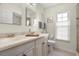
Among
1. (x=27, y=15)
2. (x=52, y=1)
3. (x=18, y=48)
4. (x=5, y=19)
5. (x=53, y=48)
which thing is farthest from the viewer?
(x=27, y=15)

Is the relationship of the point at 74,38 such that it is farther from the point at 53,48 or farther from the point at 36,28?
the point at 36,28

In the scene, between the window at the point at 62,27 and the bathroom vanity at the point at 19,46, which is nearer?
the bathroom vanity at the point at 19,46

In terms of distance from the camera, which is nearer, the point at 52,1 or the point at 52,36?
the point at 52,1

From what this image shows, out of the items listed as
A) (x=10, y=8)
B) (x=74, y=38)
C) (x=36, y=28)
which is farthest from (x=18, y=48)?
(x=74, y=38)

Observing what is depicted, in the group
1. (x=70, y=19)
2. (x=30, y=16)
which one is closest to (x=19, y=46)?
(x=30, y=16)

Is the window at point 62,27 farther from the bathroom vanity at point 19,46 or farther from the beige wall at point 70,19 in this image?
the bathroom vanity at point 19,46

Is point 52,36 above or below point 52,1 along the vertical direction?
below

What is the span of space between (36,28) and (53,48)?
0.38 m

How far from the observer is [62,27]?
1.03 metres

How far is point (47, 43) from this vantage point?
1136 mm

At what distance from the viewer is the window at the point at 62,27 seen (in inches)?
39.1

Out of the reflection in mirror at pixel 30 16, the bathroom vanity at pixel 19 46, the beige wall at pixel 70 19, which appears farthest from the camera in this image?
the reflection in mirror at pixel 30 16

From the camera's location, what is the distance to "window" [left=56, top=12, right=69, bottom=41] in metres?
0.99

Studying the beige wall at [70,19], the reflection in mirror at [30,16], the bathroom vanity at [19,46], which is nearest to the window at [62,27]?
the beige wall at [70,19]
